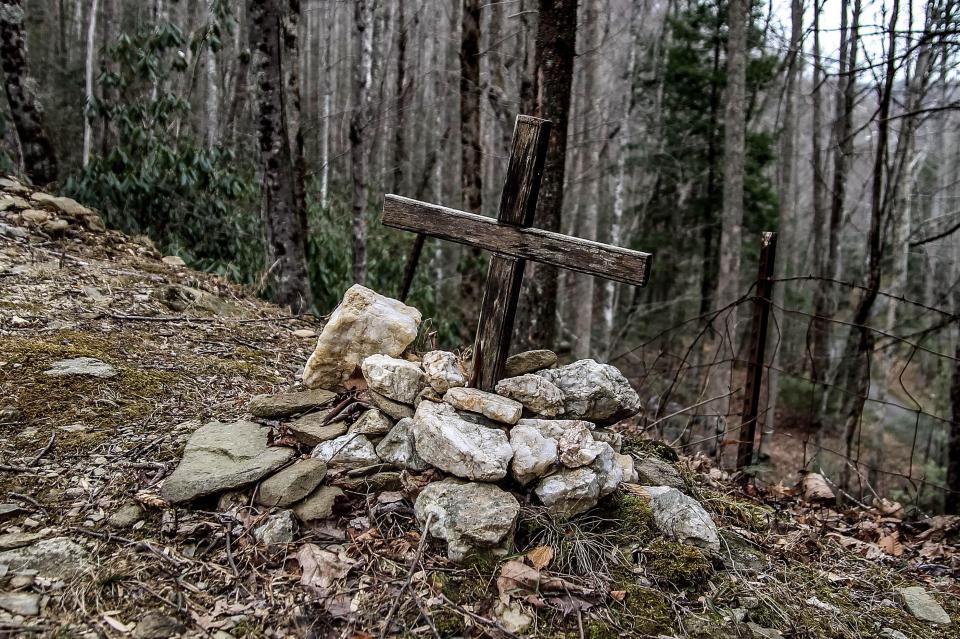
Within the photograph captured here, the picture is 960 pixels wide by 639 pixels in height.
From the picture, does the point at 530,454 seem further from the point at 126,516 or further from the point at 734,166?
the point at 734,166

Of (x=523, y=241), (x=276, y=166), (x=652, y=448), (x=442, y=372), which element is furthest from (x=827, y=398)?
(x=442, y=372)

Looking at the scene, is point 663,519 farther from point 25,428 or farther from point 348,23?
point 348,23

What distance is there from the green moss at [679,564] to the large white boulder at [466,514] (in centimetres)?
62

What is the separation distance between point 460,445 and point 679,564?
3.33 ft

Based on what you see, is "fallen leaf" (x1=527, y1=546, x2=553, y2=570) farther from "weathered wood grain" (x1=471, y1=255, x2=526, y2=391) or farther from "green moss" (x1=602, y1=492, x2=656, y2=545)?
"weathered wood grain" (x1=471, y1=255, x2=526, y2=391)

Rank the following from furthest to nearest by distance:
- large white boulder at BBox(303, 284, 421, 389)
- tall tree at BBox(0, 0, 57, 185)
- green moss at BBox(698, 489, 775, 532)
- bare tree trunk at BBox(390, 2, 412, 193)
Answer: bare tree trunk at BBox(390, 2, 412, 193)
tall tree at BBox(0, 0, 57, 185)
green moss at BBox(698, 489, 775, 532)
large white boulder at BBox(303, 284, 421, 389)

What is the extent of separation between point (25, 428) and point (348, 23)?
91.3 ft

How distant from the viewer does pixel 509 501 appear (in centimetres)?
236

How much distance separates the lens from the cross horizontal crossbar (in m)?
2.59

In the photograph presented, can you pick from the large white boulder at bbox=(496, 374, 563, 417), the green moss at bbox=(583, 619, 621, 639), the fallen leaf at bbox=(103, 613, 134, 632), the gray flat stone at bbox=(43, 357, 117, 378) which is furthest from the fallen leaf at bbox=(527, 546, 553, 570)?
the gray flat stone at bbox=(43, 357, 117, 378)

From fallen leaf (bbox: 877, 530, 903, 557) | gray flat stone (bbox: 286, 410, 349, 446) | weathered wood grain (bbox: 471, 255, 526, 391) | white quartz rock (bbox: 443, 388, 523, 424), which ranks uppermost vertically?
weathered wood grain (bbox: 471, 255, 526, 391)

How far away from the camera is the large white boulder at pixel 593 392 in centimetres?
289

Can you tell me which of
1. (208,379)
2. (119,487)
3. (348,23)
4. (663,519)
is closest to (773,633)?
(663,519)

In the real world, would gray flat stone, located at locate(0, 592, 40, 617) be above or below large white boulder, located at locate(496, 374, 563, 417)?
below
